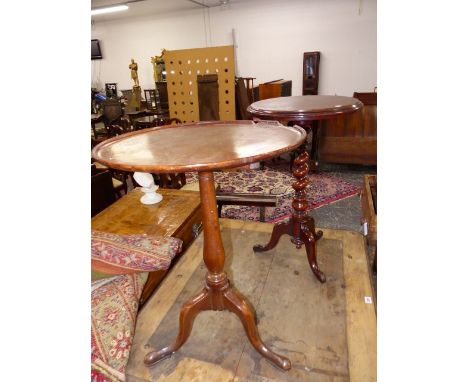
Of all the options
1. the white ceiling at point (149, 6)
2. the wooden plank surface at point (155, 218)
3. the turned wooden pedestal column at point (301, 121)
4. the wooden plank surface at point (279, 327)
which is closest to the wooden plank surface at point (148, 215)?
the wooden plank surface at point (155, 218)

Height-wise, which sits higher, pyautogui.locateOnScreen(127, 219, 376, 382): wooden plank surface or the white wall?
the white wall

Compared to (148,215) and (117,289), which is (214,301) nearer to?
(117,289)

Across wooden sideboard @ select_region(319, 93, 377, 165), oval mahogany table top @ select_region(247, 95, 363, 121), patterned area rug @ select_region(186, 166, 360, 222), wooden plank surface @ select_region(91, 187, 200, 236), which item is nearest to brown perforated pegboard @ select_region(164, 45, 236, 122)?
patterned area rug @ select_region(186, 166, 360, 222)

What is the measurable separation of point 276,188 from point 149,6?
6.51m

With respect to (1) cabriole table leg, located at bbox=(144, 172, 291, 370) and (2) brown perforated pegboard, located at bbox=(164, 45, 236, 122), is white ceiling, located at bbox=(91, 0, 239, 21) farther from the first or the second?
(1) cabriole table leg, located at bbox=(144, 172, 291, 370)

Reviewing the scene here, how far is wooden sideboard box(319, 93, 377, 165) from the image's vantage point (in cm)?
372

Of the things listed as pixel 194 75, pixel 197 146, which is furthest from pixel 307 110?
pixel 194 75

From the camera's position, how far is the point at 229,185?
378 centimetres

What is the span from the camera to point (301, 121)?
1428 millimetres

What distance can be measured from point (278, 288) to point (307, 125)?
797 mm

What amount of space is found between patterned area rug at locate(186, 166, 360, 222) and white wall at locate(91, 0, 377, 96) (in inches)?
152
